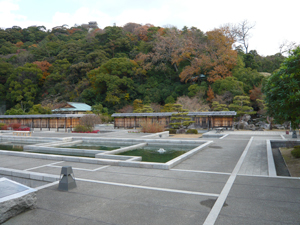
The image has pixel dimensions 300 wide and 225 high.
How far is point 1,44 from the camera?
66.6 metres

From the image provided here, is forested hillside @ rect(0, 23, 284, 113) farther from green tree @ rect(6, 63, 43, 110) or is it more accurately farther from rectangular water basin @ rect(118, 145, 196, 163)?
rectangular water basin @ rect(118, 145, 196, 163)

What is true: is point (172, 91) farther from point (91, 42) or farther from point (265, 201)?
point (265, 201)

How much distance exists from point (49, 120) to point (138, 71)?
22.6 m

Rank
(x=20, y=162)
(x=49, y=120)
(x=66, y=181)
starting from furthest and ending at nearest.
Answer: (x=49, y=120) < (x=20, y=162) < (x=66, y=181)

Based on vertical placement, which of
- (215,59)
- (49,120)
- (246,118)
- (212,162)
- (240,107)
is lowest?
(212,162)

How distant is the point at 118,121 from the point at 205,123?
11638 mm

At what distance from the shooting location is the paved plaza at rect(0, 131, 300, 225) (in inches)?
157

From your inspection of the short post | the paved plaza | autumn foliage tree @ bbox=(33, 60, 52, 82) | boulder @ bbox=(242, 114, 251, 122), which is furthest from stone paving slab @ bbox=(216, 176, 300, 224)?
autumn foliage tree @ bbox=(33, 60, 52, 82)

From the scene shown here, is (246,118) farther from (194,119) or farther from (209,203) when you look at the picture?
A: (209,203)

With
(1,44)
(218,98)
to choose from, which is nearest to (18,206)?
(218,98)

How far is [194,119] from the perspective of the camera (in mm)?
27391

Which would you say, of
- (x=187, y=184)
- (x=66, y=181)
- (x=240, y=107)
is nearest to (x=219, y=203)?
(x=187, y=184)

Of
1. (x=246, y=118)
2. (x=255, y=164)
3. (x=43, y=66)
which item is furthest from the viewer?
(x=43, y=66)

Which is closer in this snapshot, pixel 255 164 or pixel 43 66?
pixel 255 164
